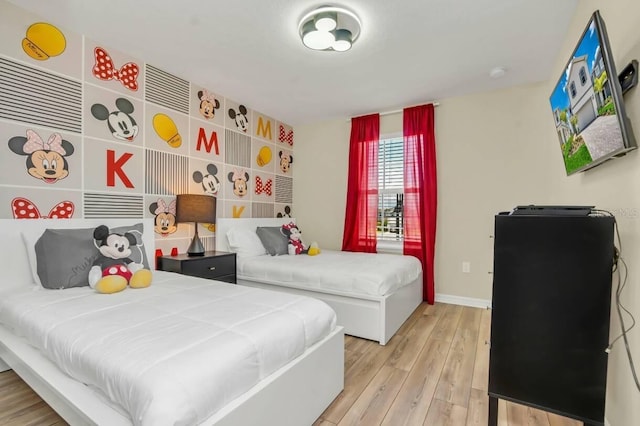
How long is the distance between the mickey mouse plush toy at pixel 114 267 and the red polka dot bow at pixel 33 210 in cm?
39

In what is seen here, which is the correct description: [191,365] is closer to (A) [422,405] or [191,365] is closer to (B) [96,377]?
(B) [96,377]

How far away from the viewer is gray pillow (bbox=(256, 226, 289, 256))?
3580mm

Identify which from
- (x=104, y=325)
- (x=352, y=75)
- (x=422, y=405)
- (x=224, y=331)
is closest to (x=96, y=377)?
(x=104, y=325)

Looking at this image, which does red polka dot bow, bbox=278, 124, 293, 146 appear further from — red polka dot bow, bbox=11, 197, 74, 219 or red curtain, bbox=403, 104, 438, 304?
red polka dot bow, bbox=11, 197, 74, 219

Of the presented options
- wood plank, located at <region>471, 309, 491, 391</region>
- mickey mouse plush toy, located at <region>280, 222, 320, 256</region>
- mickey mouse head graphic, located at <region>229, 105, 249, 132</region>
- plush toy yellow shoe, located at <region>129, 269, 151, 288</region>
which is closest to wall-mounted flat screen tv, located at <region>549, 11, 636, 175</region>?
wood plank, located at <region>471, 309, 491, 391</region>

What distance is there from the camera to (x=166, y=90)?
2.99 m

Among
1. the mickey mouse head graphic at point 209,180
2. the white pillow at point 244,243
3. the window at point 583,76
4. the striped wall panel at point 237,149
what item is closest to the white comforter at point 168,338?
the white pillow at point 244,243

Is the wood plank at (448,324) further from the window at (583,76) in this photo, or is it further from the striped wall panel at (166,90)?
the striped wall panel at (166,90)

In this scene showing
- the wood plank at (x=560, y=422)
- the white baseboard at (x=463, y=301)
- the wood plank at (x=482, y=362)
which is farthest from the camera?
the white baseboard at (x=463, y=301)

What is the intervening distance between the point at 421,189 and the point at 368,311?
1.80 m

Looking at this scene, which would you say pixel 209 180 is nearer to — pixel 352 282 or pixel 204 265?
pixel 204 265

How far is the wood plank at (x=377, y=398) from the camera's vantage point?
1589 mm

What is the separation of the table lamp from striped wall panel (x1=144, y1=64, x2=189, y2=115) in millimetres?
942

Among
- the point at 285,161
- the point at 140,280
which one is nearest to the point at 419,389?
the point at 140,280
